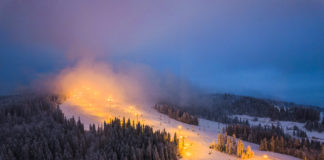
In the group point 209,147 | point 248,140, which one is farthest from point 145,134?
point 248,140

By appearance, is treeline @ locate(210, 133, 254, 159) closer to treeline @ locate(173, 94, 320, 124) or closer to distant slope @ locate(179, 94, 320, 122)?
treeline @ locate(173, 94, 320, 124)

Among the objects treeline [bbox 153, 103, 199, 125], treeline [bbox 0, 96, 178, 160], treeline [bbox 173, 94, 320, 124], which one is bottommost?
treeline [bbox 173, 94, 320, 124]

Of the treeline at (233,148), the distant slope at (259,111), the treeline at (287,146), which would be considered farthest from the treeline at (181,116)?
the distant slope at (259,111)

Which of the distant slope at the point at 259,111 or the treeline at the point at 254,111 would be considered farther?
the distant slope at the point at 259,111

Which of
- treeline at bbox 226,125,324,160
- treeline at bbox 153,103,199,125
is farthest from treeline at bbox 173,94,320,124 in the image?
treeline at bbox 226,125,324,160

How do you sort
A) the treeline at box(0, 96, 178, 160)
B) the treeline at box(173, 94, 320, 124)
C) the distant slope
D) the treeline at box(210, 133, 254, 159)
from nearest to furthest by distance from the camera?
1. the treeline at box(0, 96, 178, 160)
2. the treeline at box(210, 133, 254, 159)
3. the treeline at box(173, 94, 320, 124)
4. the distant slope

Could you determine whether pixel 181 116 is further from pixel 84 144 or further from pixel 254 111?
pixel 254 111

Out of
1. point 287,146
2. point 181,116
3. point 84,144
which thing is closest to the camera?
point 84,144

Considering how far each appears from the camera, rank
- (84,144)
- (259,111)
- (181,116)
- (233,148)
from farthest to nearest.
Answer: (259,111), (181,116), (84,144), (233,148)

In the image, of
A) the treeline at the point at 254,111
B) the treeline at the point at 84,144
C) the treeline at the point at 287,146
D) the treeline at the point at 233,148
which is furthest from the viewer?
the treeline at the point at 254,111

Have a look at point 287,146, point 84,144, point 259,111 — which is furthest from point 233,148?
point 259,111

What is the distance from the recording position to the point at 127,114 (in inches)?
2215

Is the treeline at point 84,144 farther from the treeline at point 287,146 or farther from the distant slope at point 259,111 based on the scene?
the distant slope at point 259,111

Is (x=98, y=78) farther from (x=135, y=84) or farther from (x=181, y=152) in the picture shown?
(x=181, y=152)
